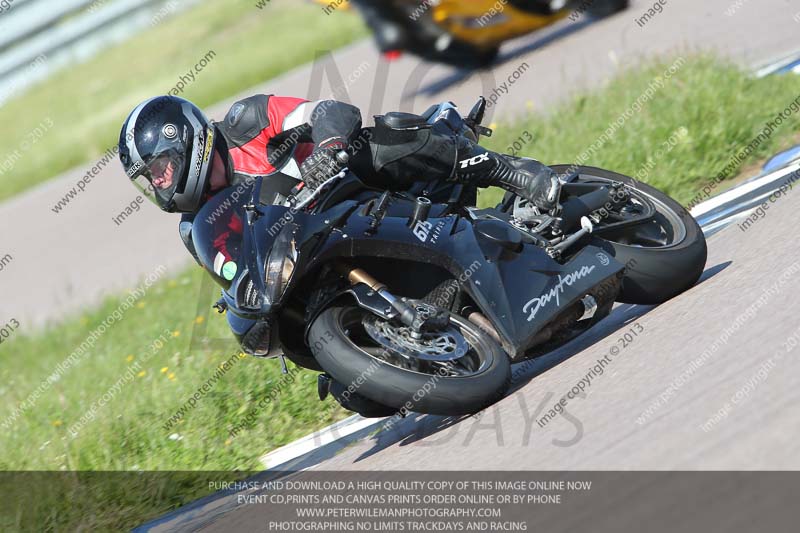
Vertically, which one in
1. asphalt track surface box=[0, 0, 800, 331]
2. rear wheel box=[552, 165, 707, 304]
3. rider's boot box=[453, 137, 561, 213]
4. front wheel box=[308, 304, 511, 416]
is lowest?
asphalt track surface box=[0, 0, 800, 331]

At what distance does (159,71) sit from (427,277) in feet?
56.4

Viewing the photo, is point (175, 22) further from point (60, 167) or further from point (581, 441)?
point (581, 441)

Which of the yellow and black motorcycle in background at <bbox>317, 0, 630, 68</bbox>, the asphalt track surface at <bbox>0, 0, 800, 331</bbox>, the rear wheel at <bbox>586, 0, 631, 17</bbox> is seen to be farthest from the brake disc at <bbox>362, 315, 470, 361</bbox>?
the rear wheel at <bbox>586, 0, 631, 17</bbox>

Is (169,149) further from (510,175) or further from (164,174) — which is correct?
(510,175)

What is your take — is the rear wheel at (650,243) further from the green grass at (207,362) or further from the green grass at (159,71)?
the green grass at (159,71)

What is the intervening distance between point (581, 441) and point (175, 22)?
2171 cm

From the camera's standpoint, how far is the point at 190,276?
11234 millimetres

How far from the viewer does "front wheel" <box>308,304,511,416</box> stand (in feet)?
14.6

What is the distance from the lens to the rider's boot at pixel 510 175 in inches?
213

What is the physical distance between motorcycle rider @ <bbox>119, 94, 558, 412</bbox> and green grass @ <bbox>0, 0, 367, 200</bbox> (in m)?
12.2

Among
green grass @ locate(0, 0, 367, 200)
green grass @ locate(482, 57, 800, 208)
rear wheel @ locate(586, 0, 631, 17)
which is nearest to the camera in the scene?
green grass @ locate(482, 57, 800, 208)

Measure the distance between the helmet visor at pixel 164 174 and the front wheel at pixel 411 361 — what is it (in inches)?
38.2

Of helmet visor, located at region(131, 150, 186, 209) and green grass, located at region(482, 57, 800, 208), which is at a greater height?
helmet visor, located at region(131, 150, 186, 209)

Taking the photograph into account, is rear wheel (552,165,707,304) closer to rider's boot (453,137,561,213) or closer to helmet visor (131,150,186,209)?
rider's boot (453,137,561,213)
